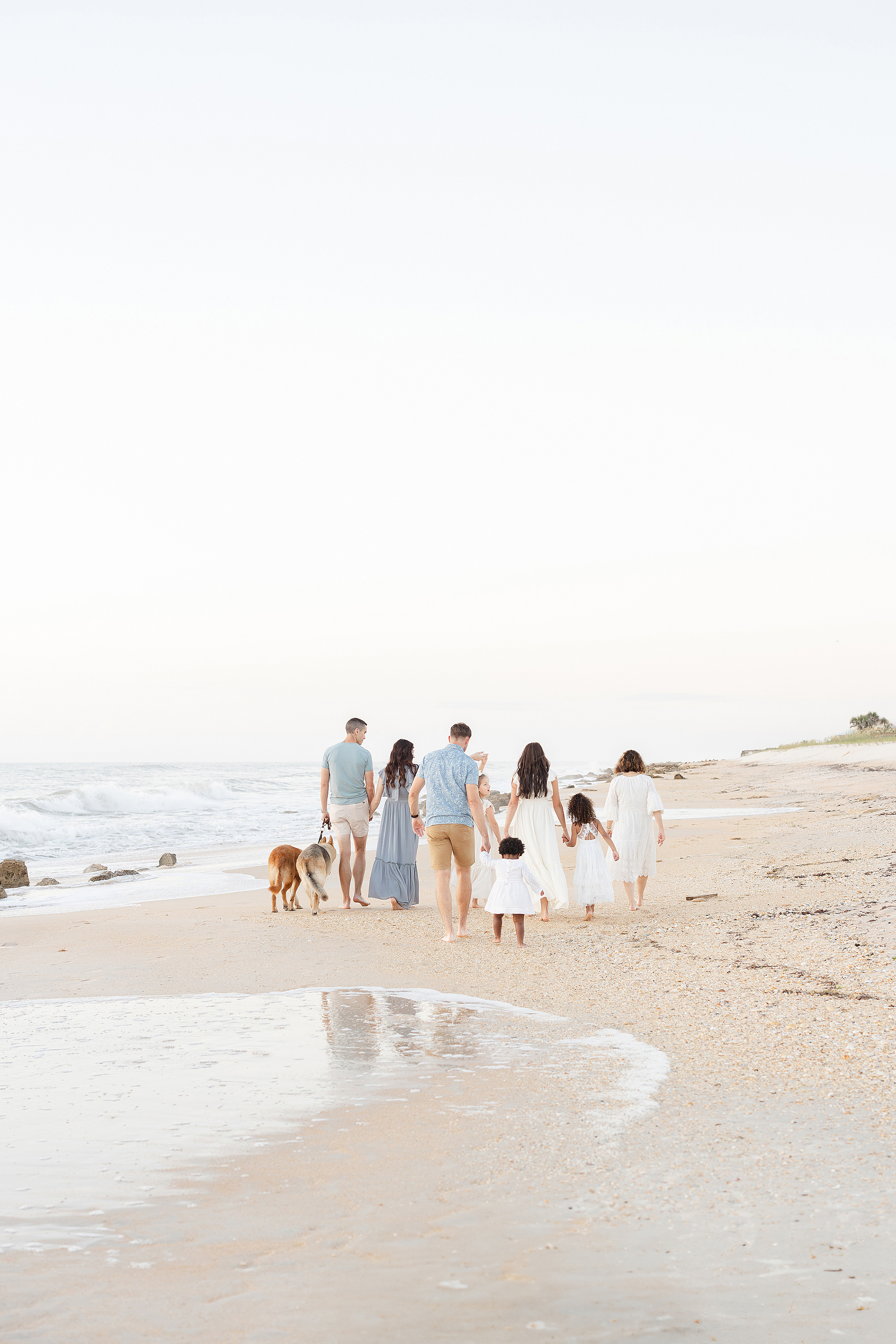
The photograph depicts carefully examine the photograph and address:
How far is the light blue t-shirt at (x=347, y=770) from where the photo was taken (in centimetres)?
1205

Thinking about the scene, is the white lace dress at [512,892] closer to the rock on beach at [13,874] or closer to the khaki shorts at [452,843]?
the khaki shorts at [452,843]

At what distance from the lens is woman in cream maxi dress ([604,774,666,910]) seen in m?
11.1

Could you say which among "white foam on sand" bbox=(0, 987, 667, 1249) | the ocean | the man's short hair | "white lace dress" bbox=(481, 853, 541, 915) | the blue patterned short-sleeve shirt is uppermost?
the blue patterned short-sleeve shirt

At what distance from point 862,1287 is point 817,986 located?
394 cm

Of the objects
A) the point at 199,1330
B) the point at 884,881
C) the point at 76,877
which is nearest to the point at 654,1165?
the point at 199,1330

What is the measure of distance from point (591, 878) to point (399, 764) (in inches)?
97.9

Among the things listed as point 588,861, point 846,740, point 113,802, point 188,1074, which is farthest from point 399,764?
point 846,740

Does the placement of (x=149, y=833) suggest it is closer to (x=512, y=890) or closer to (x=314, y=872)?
(x=314, y=872)

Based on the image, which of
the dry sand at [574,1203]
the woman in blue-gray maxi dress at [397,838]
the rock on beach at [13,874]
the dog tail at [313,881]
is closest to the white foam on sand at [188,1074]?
the dry sand at [574,1203]

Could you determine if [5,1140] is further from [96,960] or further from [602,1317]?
[96,960]

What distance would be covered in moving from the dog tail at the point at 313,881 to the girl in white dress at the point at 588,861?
9.26 feet

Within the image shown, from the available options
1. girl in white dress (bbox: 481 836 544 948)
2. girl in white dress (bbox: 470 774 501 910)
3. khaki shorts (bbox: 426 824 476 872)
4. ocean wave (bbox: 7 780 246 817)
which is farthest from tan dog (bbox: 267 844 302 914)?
ocean wave (bbox: 7 780 246 817)

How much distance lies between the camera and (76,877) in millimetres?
17938

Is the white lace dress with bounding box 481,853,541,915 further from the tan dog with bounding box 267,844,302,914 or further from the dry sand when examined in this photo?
the tan dog with bounding box 267,844,302,914
